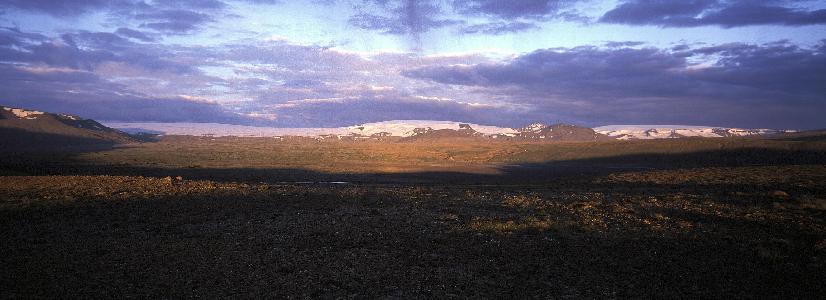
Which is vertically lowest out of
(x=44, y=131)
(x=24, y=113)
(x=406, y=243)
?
(x=406, y=243)

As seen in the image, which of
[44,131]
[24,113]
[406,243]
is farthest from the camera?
[24,113]

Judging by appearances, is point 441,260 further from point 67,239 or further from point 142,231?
point 67,239

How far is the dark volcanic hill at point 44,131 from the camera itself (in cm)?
11905

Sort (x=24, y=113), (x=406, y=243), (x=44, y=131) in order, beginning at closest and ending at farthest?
1. (x=406, y=243)
2. (x=44, y=131)
3. (x=24, y=113)

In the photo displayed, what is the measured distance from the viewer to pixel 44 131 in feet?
445

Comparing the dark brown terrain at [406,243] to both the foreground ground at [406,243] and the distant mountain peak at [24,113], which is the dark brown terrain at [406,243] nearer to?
the foreground ground at [406,243]

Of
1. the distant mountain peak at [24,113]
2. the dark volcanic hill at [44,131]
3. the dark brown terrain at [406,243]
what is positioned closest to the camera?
the dark brown terrain at [406,243]

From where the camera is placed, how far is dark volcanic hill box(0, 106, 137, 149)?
119050 mm

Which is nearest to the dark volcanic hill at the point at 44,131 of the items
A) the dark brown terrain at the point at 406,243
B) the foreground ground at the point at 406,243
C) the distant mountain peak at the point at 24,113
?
the distant mountain peak at the point at 24,113

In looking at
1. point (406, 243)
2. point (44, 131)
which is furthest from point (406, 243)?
point (44, 131)

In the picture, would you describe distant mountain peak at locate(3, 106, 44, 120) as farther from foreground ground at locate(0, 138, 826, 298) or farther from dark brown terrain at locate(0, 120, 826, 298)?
dark brown terrain at locate(0, 120, 826, 298)

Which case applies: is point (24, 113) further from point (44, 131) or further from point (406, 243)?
point (406, 243)

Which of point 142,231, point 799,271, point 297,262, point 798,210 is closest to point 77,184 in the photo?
point 142,231

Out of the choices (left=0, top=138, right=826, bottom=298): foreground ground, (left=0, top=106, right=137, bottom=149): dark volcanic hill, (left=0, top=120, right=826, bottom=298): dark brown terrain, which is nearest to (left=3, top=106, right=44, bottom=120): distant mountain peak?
(left=0, top=106, right=137, bottom=149): dark volcanic hill
